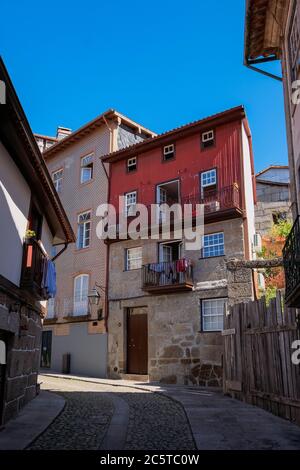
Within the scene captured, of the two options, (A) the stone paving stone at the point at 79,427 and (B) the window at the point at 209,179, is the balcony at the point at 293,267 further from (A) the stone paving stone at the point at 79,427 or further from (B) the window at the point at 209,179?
(B) the window at the point at 209,179

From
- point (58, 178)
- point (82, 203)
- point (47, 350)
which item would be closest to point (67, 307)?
point (47, 350)

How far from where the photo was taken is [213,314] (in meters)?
17.8

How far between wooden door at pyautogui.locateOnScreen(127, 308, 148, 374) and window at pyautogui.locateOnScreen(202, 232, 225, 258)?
4.18 metres

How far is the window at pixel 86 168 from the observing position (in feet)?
82.7

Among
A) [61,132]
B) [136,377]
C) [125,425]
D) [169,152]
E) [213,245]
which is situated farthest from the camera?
[61,132]

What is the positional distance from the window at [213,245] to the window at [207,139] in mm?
4373

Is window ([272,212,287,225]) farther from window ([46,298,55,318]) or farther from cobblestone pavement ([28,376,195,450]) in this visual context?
cobblestone pavement ([28,376,195,450])

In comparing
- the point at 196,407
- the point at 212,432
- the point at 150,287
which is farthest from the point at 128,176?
Answer: the point at 212,432

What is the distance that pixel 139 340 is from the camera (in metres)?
20.1

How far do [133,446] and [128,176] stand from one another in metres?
17.6

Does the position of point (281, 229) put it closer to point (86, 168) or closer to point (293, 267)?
point (86, 168)

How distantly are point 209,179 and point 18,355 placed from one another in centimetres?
1273

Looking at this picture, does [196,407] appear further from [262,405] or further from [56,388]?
[56,388]
